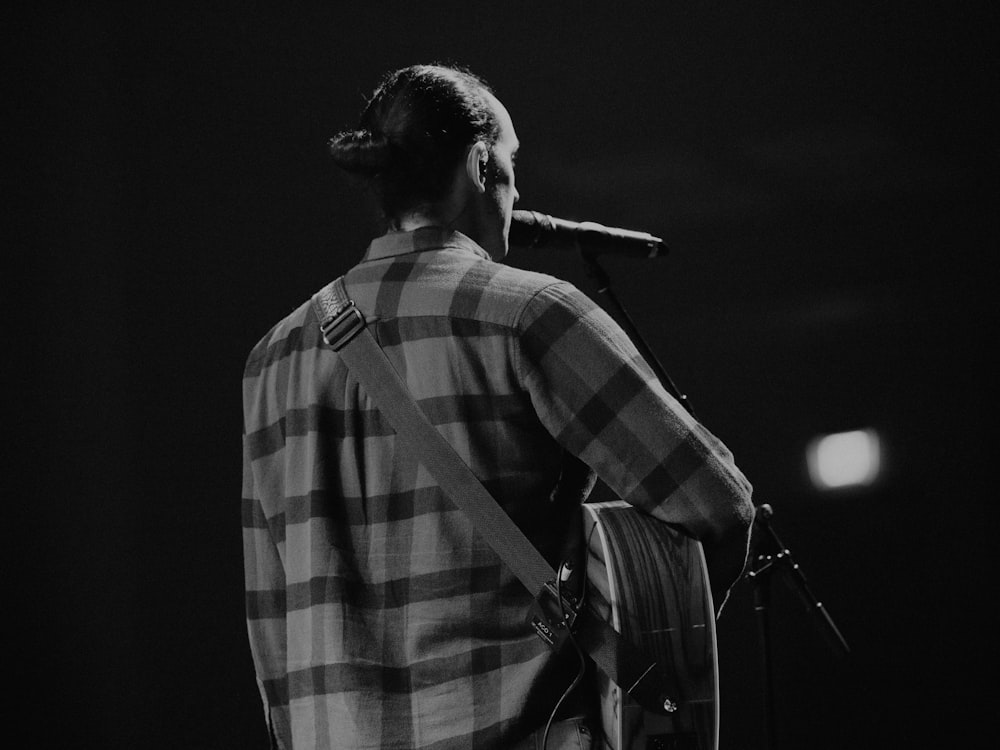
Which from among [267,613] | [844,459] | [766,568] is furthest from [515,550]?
[844,459]

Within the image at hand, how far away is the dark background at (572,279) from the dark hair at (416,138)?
1.35 m

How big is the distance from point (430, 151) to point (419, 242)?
0.11 meters

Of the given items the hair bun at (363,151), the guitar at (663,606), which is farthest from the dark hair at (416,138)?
the guitar at (663,606)

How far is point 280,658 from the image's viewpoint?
3.82 ft

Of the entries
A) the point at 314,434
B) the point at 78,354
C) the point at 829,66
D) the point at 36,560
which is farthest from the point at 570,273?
the point at 314,434

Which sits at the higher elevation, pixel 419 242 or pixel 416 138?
pixel 416 138

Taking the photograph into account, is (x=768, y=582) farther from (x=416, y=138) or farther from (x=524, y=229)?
(x=416, y=138)

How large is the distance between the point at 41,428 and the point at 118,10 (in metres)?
0.98

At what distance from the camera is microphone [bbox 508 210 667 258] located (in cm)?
146

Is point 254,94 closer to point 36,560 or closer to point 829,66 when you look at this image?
point 36,560

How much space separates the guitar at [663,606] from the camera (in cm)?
96

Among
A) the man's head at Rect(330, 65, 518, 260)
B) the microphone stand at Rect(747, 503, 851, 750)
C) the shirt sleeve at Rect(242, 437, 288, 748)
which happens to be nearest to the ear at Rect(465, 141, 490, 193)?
the man's head at Rect(330, 65, 518, 260)

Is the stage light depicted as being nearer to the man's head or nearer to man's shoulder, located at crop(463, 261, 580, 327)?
the man's head

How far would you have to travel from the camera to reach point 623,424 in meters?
0.97
